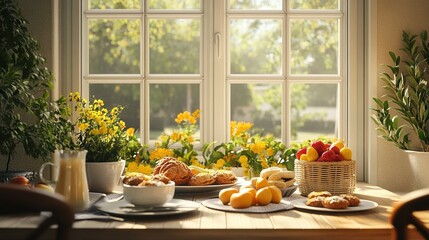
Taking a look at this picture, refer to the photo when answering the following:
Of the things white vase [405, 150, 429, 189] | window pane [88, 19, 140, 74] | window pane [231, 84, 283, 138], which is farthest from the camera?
window pane [231, 84, 283, 138]

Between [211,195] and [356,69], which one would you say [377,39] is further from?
[211,195]

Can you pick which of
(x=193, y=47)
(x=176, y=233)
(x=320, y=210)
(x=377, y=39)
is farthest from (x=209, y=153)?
(x=193, y=47)

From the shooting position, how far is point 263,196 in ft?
7.27

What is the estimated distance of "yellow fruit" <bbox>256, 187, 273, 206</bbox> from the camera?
7.27 ft

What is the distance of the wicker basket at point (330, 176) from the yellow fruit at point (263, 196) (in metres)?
0.33

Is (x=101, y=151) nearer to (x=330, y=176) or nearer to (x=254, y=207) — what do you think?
(x=254, y=207)

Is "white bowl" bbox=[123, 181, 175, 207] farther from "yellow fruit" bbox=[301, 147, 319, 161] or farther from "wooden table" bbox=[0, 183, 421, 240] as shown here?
"yellow fruit" bbox=[301, 147, 319, 161]

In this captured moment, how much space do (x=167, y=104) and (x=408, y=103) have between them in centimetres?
1293

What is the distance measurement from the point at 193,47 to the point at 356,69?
457 inches

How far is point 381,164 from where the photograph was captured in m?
3.42

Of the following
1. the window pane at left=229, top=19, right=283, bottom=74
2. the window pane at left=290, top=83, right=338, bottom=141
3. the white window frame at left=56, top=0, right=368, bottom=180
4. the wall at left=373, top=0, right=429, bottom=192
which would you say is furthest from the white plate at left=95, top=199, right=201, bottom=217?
the window pane at left=290, top=83, right=338, bottom=141

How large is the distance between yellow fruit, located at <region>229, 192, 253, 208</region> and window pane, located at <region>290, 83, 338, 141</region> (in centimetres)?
1448

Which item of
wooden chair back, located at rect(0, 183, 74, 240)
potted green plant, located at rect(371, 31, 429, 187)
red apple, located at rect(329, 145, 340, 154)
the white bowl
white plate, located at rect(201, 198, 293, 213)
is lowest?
white plate, located at rect(201, 198, 293, 213)

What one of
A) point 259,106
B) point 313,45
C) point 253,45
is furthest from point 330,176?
point 259,106
